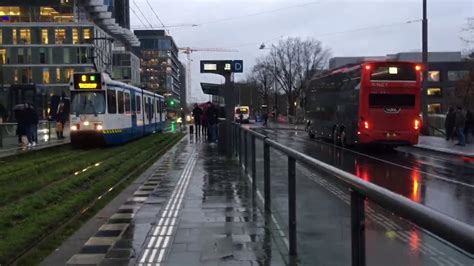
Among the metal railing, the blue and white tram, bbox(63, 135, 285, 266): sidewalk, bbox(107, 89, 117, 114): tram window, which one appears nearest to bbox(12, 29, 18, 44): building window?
the blue and white tram

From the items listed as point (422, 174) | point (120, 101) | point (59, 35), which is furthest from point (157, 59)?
point (422, 174)

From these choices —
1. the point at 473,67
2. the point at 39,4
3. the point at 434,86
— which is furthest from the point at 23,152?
the point at 434,86

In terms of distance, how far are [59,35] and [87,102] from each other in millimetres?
79189

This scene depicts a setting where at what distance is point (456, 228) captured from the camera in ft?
7.17

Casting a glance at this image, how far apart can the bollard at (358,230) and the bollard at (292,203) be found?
2.35 metres

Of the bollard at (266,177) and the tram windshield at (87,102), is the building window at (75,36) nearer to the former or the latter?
the tram windshield at (87,102)

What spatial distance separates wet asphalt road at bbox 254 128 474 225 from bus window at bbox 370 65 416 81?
3.06m

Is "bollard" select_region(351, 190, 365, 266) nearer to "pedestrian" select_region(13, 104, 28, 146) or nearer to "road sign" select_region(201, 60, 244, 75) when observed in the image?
"road sign" select_region(201, 60, 244, 75)

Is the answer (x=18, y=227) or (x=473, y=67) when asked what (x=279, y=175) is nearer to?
(x=18, y=227)

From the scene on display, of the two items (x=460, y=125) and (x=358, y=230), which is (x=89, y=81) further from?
(x=358, y=230)

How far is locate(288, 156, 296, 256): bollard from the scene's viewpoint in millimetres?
6066

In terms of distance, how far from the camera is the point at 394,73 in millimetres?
22406

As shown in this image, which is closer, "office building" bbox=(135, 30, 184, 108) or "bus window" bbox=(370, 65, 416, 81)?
"bus window" bbox=(370, 65, 416, 81)

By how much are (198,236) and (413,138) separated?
17.3m
